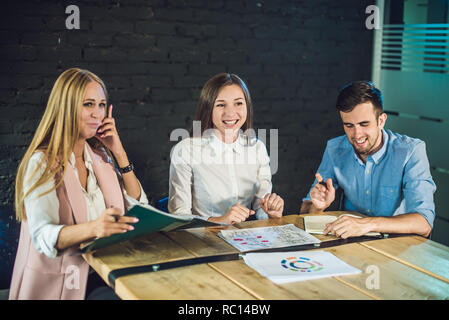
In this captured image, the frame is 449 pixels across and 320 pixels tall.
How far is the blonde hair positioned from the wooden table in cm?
38

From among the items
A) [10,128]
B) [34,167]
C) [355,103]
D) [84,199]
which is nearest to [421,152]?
[355,103]

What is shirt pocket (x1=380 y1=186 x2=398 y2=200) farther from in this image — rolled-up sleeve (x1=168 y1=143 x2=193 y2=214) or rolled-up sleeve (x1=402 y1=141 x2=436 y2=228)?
rolled-up sleeve (x1=168 y1=143 x2=193 y2=214)

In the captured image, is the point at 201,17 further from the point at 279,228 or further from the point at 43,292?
the point at 43,292

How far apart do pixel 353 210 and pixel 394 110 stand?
1.77 meters

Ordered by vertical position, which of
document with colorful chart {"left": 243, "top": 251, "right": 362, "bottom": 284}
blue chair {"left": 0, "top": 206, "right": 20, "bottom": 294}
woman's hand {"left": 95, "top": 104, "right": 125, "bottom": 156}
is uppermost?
woman's hand {"left": 95, "top": 104, "right": 125, "bottom": 156}

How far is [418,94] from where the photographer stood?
3.78m

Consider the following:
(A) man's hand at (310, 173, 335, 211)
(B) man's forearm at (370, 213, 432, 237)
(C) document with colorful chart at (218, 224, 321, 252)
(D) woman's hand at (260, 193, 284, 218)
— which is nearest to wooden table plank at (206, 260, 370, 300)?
(C) document with colorful chart at (218, 224, 321, 252)

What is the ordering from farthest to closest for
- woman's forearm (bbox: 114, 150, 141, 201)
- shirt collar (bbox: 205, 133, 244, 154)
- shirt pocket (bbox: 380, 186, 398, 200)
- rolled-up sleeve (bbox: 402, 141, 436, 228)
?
shirt collar (bbox: 205, 133, 244, 154), shirt pocket (bbox: 380, 186, 398, 200), woman's forearm (bbox: 114, 150, 141, 201), rolled-up sleeve (bbox: 402, 141, 436, 228)

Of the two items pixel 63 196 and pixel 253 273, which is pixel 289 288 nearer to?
pixel 253 273

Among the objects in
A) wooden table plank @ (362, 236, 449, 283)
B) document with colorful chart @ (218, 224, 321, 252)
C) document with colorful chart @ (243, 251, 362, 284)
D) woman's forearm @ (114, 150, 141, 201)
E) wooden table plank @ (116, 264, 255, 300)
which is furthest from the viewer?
woman's forearm @ (114, 150, 141, 201)

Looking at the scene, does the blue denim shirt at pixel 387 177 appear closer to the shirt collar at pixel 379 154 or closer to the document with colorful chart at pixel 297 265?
the shirt collar at pixel 379 154

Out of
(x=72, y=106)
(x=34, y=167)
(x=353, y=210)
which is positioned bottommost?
(x=353, y=210)

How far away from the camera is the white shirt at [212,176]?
249 cm

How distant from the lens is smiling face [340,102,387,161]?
238 cm
